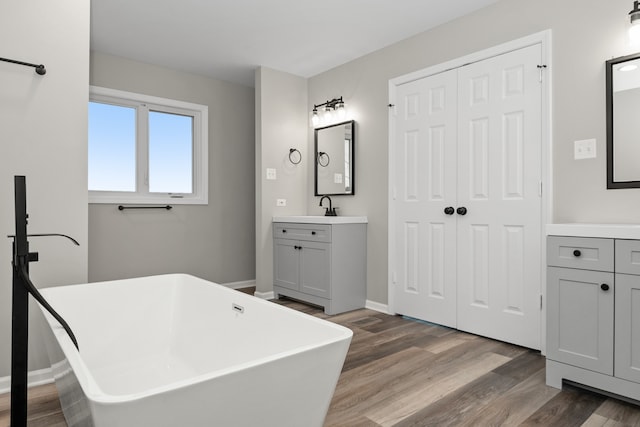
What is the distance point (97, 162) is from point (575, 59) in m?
3.97

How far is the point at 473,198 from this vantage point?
2.92m

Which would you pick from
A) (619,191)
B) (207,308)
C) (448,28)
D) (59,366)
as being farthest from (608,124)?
(59,366)

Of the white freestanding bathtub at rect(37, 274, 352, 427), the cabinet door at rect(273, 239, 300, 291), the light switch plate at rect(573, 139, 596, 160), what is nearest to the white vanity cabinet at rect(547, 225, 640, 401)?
the light switch plate at rect(573, 139, 596, 160)

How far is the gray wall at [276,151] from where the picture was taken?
407 cm

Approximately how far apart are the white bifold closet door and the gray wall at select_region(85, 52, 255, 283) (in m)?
2.04

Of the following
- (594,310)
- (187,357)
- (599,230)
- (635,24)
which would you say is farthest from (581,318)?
(187,357)

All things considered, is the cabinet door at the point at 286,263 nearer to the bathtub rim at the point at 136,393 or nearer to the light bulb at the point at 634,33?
the bathtub rim at the point at 136,393

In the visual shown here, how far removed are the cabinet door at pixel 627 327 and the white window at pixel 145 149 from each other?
3742 mm

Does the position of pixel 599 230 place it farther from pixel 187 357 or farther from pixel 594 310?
pixel 187 357

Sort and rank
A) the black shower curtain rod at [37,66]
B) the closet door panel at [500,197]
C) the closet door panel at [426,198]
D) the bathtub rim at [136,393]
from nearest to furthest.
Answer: the bathtub rim at [136,393] < the black shower curtain rod at [37,66] < the closet door panel at [500,197] < the closet door panel at [426,198]

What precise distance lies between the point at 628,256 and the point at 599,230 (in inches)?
6.5

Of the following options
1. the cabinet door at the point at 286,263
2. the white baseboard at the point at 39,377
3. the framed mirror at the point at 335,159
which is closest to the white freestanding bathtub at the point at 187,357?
the white baseboard at the point at 39,377

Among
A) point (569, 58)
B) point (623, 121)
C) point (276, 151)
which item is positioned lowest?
point (623, 121)

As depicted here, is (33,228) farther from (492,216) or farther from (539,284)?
(539,284)
